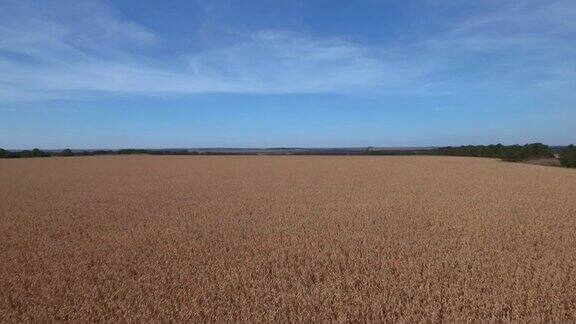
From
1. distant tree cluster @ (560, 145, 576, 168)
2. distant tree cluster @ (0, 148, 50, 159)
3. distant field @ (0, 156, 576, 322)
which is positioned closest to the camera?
distant field @ (0, 156, 576, 322)

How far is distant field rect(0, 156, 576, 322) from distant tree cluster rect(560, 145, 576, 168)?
26.2 metres

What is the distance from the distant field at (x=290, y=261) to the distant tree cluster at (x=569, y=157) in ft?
85.9

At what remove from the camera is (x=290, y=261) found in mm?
8234

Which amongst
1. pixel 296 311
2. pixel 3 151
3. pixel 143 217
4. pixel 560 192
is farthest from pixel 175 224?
pixel 3 151

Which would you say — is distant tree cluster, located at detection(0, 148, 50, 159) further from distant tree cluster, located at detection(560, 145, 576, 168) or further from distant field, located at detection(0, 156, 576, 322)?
distant tree cluster, located at detection(560, 145, 576, 168)

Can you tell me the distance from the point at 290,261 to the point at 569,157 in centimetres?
3738

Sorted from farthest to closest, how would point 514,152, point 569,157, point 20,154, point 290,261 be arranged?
1. point 20,154
2. point 514,152
3. point 569,157
4. point 290,261

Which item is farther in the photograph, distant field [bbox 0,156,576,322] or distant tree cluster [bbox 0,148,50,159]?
distant tree cluster [bbox 0,148,50,159]

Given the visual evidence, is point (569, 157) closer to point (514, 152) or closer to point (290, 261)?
point (514, 152)

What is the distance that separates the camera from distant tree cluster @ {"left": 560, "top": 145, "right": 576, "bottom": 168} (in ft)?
126

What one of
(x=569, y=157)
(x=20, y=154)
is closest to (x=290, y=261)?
(x=569, y=157)

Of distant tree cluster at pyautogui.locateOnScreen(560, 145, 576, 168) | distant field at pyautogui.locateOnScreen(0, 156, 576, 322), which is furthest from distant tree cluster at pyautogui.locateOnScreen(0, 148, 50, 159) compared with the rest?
distant tree cluster at pyautogui.locateOnScreen(560, 145, 576, 168)

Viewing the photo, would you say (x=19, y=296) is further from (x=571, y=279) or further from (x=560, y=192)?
(x=560, y=192)

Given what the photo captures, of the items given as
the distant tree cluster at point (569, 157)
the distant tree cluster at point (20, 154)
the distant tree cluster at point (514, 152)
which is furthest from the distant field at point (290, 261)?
the distant tree cluster at point (20, 154)
